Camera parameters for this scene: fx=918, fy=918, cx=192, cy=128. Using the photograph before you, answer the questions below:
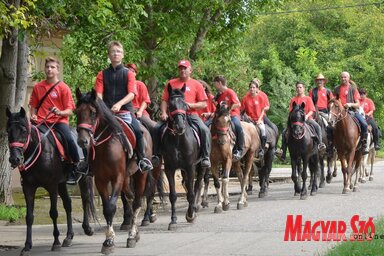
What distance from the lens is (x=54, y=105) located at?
1441 centimetres

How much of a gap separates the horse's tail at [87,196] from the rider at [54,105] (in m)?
1.00

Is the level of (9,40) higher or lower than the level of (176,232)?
higher

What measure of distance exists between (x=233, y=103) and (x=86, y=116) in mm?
7571

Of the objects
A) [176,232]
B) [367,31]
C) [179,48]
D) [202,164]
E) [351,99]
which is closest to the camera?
[176,232]

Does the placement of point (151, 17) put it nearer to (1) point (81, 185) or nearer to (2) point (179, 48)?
(2) point (179, 48)

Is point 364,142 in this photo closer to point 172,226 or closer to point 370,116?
point 370,116

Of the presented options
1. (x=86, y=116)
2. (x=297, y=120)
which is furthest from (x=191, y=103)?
(x=297, y=120)

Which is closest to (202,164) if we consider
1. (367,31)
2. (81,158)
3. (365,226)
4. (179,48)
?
(81,158)

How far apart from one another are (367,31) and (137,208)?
45.3 meters

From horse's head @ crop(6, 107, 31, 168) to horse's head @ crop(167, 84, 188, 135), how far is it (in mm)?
3330

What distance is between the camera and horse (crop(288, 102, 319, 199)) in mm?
21859

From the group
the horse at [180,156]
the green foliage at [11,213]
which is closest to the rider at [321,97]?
the horse at [180,156]

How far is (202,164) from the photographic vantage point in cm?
1719

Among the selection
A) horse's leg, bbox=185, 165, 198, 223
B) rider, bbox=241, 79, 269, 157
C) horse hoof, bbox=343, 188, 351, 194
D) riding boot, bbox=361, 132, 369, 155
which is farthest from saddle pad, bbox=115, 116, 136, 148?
riding boot, bbox=361, 132, 369, 155
